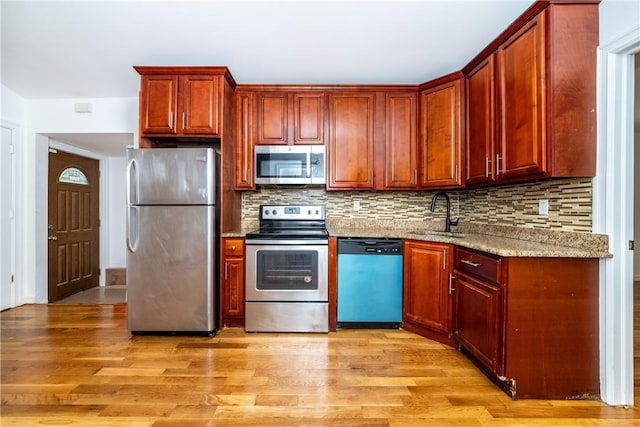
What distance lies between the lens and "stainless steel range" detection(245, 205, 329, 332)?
106 inches

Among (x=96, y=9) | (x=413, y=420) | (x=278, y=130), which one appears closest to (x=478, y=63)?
(x=278, y=130)

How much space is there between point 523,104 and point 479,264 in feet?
3.53

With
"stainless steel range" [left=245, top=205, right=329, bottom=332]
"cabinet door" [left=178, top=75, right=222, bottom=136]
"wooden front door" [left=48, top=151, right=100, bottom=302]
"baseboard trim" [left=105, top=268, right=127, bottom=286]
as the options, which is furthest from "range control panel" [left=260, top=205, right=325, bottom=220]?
"baseboard trim" [left=105, top=268, right=127, bottom=286]

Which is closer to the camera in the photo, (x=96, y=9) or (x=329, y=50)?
(x=96, y=9)

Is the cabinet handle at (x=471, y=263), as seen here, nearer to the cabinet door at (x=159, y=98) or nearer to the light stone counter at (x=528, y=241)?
the light stone counter at (x=528, y=241)

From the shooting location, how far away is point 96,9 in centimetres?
204

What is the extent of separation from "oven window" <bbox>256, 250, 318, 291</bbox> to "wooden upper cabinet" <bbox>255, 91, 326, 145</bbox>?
111 cm

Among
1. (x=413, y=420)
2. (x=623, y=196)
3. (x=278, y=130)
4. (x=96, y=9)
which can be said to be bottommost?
(x=413, y=420)

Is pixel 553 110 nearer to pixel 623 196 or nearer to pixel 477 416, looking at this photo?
pixel 623 196

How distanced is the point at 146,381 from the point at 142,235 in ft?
3.75

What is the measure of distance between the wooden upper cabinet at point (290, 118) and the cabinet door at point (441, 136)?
1.01m

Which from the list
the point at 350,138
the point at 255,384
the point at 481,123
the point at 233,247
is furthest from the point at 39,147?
the point at 481,123

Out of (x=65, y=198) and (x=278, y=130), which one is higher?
(x=278, y=130)

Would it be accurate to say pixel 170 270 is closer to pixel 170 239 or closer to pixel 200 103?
pixel 170 239
